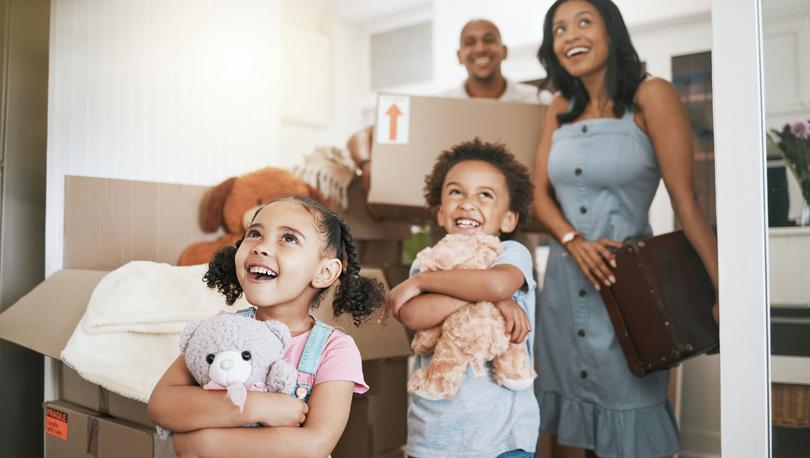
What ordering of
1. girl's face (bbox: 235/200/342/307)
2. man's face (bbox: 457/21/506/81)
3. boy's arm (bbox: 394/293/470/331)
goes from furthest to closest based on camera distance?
man's face (bbox: 457/21/506/81)
boy's arm (bbox: 394/293/470/331)
girl's face (bbox: 235/200/342/307)

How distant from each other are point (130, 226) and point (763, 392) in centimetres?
147

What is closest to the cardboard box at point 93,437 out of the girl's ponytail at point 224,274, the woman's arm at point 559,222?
the girl's ponytail at point 224,274

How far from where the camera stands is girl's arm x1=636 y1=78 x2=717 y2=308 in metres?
1.40

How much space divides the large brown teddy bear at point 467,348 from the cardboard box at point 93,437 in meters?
0.49

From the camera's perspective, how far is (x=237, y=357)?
0.82 metres

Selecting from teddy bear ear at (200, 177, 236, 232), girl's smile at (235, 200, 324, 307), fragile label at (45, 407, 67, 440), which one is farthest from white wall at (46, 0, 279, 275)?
girl's smile at (235, 200, 324, 307)

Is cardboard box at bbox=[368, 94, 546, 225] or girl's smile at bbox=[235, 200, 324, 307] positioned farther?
cardboard box at bbox=[368, 94, 546, 225]

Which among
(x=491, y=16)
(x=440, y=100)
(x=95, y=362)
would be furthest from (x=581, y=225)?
(x=491, y=16)

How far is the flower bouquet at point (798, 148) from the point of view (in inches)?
42.1

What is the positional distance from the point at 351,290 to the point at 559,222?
0.65 metres

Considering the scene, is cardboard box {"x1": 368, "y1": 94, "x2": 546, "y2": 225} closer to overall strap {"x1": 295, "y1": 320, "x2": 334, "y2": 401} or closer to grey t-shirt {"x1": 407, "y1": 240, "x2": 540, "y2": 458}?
grey t-shirt {"x1": 407, "y1": 240, "x2": 540, "y2": 458}

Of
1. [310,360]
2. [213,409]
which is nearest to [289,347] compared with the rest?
[310,360]

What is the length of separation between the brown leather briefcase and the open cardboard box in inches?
19.7

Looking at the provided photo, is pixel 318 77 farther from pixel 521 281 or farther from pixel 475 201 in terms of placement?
pixel 521 281
